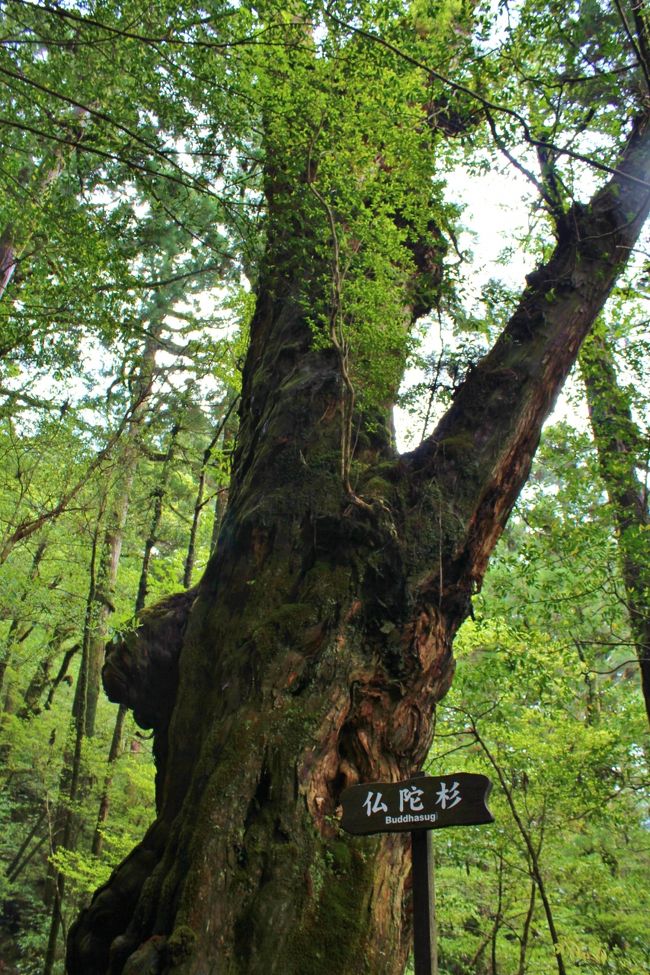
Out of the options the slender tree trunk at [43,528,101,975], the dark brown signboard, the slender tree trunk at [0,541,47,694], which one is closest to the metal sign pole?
the dark brown signboard

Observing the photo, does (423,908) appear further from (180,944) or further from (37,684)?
(37,684)

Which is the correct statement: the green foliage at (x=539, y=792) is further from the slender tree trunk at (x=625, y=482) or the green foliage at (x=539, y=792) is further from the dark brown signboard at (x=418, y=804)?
the dark brown signboard at (x=418, y=804)

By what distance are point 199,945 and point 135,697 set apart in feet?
6.64

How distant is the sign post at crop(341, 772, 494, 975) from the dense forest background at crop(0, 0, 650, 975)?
226 cm

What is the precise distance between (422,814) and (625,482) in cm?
532

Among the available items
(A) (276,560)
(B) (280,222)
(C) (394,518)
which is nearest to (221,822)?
(A) (276,560)

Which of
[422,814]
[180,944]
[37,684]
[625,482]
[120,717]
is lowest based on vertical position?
[180,944]

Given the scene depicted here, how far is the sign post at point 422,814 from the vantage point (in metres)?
2.57

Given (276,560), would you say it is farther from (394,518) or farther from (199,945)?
(199,945)

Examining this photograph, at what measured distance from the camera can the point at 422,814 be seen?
270cm

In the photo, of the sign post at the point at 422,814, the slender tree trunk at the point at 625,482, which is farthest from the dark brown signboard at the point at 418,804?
the slender tree trunk at the point at 625,482

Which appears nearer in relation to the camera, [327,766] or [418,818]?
[418,818]

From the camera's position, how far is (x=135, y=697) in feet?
14.8

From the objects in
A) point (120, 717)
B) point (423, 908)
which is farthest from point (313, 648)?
point (120, 717)
